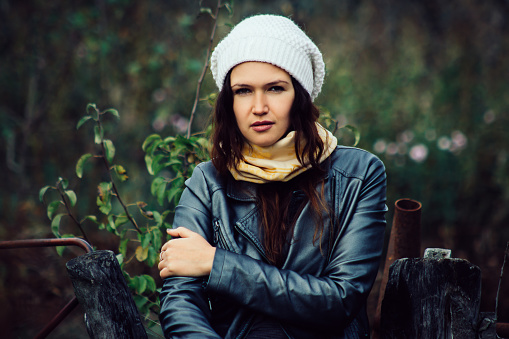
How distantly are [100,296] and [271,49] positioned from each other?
1.03m

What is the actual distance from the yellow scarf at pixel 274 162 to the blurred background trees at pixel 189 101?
267 centimetres

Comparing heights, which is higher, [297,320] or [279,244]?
[279,244]

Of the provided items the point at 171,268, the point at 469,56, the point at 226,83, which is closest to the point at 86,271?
the point at 171,268

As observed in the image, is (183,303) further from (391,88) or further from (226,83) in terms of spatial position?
(391,88)

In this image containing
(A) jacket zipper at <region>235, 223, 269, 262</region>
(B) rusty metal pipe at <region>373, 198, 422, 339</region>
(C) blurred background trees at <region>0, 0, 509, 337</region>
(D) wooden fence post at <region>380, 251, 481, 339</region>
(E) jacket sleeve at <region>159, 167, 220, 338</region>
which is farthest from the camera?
(C) blurred background trees at <region>0, 0, 509, 337</region>

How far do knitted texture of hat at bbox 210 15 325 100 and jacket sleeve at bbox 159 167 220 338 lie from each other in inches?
21.7

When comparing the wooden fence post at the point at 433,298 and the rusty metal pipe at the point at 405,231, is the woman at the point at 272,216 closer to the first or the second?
the wooden fence post at the point at 433,298

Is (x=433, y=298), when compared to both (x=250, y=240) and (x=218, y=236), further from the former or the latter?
(x=218, y=236)

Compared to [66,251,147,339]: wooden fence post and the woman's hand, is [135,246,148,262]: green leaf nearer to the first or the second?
the woman's hand

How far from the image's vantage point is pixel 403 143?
512 centimetres

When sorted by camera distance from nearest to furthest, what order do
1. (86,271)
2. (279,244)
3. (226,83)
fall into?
(86,271), (279,244), (226,83)

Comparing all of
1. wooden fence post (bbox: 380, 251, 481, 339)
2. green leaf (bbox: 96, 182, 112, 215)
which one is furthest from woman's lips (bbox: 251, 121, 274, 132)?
green leaf (bbox: 96, 182, 112, 215)

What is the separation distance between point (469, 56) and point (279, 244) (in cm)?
481

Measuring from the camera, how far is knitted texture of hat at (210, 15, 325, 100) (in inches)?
79.0
